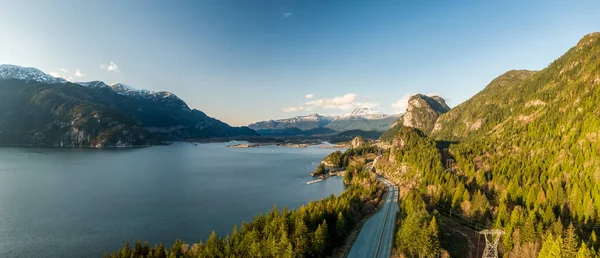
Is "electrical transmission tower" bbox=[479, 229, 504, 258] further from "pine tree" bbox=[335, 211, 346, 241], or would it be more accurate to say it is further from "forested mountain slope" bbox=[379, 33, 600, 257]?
"pine tree" bbox=[335, 211, 346, 241]

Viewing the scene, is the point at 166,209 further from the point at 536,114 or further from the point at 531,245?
the point at 536,114

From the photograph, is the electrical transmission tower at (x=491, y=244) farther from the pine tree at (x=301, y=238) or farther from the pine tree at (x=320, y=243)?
the pine tree at (x=301, y=238)

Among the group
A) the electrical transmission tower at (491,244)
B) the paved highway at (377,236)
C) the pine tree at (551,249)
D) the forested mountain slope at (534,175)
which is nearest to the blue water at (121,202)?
the paved highway at (377,236)

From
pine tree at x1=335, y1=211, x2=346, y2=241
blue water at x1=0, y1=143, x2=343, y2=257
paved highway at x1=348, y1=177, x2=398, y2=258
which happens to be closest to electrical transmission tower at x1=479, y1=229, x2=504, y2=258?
paved highway at x1=348, y1=177, x2=398, y2=258

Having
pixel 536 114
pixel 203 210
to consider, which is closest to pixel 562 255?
pixel 203 210

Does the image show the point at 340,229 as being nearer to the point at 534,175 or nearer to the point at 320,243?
the point at 320,243

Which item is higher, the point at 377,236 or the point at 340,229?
the point at 340,229

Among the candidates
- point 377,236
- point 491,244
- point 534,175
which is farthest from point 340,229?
point 534,175
